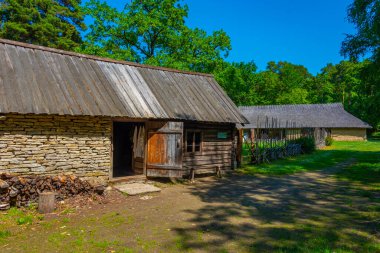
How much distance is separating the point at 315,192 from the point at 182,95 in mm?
7114

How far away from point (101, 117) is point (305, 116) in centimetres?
3851

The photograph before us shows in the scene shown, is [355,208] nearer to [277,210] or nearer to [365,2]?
[277,210]

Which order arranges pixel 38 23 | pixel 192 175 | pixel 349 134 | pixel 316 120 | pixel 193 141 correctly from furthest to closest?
pixel 316 120, pixel 349 134, pixel 38 23, pixel 193 141, pixel 192 175

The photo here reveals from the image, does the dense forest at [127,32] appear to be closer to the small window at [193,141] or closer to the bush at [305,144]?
the bush at [305,144]

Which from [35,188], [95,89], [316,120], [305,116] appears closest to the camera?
[35,188]

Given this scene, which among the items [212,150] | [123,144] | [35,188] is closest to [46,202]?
[35,188]

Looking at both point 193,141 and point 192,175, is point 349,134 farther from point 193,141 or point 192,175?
point 192,175

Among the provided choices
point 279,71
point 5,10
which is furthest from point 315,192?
point 279,71

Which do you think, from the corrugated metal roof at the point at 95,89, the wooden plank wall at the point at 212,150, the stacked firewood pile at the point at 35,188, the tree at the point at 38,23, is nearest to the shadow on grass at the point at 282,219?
the wooden plank wall at the point at 212,150

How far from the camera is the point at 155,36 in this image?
29.5m

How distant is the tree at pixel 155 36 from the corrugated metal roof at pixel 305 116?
47.9 ft

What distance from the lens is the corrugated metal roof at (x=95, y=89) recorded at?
938 centimetres

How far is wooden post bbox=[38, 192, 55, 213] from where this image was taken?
771 centimetres

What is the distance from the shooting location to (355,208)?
8531mm
